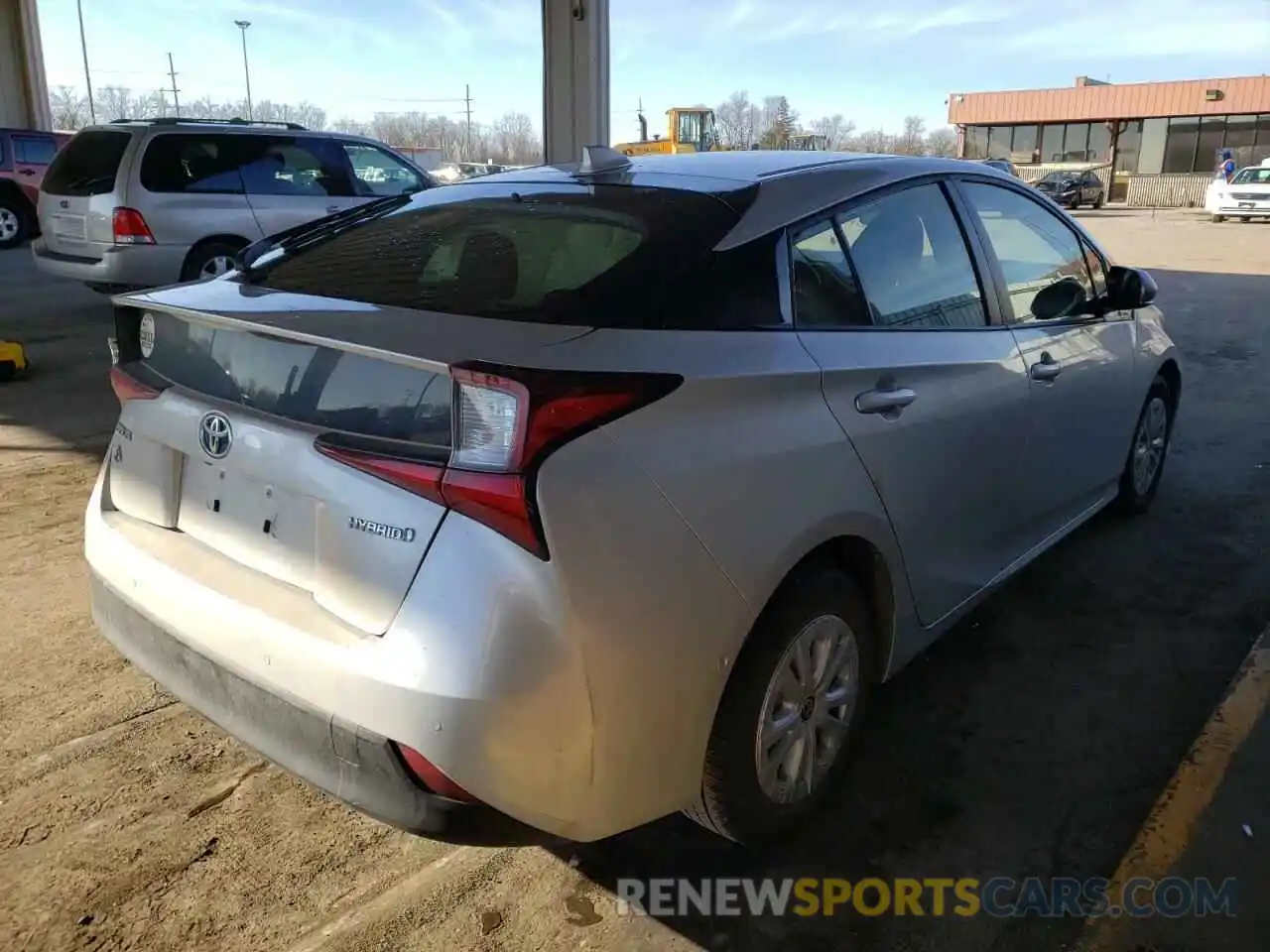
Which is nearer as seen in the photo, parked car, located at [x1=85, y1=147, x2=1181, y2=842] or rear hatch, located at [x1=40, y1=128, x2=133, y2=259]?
parked car, located at [x1=85, y1=147, x2=1181, y2=842]

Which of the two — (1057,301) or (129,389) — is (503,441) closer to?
(129,389)

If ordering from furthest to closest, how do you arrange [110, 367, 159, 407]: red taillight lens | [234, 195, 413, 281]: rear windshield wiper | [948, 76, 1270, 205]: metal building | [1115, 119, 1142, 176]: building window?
[1115, 119, 1142, 176]: building window
[948, 76, 1270, 205]: metal building
[234, 195, 413, 281]: rear windshield wiper
[110, 367, 159, 407]: red taillight lens

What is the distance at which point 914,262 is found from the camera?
9.79 feet

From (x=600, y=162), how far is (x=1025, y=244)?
163 cm

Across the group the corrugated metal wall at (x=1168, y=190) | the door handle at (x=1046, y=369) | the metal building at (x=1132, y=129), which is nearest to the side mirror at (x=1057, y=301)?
the door handle at (x=1046, y=369)

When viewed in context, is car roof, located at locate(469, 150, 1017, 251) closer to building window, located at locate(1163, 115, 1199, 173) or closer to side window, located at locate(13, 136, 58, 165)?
side window, located at locate(13, 136, 58, 165)

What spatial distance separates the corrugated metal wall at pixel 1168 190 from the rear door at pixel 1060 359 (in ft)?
140

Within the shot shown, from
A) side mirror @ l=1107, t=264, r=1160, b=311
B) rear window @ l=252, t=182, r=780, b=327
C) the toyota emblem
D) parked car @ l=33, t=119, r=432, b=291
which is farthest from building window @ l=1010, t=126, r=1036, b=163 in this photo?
the toyota emblem

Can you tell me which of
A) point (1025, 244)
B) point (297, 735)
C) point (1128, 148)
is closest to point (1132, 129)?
point (1128, 148)

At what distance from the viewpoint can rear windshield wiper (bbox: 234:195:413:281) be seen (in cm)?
293

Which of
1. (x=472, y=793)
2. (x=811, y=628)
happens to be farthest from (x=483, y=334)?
(x=811, y=628)

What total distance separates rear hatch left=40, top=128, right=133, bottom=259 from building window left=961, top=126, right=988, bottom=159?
4786 centimetres

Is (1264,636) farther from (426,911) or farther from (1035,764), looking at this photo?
(426,911)

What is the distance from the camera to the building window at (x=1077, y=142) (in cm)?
4781
